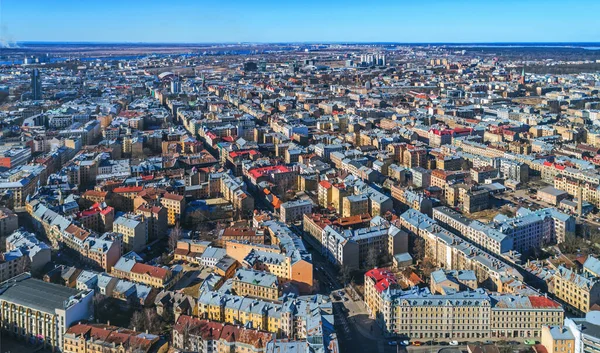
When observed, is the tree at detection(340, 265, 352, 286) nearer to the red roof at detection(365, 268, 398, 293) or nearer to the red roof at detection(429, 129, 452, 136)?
the red roof at detection(365, 268, 398, 293)

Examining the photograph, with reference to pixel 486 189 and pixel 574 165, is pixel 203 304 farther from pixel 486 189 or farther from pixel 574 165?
pixel 574 165

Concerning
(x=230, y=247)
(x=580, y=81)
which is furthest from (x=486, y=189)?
(x=580, y=81)

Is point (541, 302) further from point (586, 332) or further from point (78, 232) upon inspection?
point (78, 232)

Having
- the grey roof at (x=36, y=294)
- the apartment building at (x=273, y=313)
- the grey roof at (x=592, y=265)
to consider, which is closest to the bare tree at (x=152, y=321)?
the apartment building at (x=273, y=313)

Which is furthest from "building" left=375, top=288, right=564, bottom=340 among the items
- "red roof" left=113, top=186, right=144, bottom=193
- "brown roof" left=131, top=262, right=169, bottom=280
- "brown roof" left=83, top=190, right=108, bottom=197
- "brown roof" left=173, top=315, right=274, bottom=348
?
"brown roof" left=83, top=190, right=108, bottom=197

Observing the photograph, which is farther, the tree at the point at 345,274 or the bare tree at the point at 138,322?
the tree at the point at 345,274

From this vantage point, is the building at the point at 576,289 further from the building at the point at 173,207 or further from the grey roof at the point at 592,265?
the building at the point at 173,207
